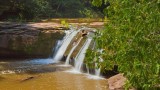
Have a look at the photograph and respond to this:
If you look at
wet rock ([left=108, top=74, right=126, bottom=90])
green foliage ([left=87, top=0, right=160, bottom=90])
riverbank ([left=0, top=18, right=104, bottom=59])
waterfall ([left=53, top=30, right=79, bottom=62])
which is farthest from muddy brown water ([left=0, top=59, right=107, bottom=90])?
green foliage ([left=87, top=0, right=160, bottom=90])

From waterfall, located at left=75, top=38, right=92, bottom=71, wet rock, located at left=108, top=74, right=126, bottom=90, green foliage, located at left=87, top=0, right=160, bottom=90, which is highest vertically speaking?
green foliage, located at left=87, top=0, right=160, bottom=90

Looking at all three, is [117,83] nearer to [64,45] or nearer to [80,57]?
[80,57]

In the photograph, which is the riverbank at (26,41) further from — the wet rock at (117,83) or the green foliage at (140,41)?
the green foliage at (140,41)

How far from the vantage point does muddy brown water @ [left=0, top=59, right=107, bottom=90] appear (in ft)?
28.4

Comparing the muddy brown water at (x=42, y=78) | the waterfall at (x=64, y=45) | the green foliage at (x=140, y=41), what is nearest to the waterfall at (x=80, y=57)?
the muddy brown water at (x=42, y=78)

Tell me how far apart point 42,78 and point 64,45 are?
3830 millimetres

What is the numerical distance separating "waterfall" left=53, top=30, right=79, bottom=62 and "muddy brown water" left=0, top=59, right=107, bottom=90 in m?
0.89

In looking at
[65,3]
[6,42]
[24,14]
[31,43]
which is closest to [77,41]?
[31,43]

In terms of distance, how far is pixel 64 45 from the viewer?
528 inches

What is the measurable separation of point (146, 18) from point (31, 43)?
10.1 meters

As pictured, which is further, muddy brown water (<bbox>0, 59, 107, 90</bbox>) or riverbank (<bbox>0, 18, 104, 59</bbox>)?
riverbank (<bbox>0, 18, 104, 59</bbox>)

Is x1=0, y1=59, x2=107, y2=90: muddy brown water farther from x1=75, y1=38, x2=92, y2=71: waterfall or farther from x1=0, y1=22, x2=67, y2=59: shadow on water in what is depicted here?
x1=0, y1=22, x2=67, y2=59: shadow on water

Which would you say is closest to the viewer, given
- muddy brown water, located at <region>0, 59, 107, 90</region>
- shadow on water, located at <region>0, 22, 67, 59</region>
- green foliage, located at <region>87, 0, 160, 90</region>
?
green foliage, located at <region>87, 0, 160, 90</region>

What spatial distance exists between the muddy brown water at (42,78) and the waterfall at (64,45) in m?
0.89
